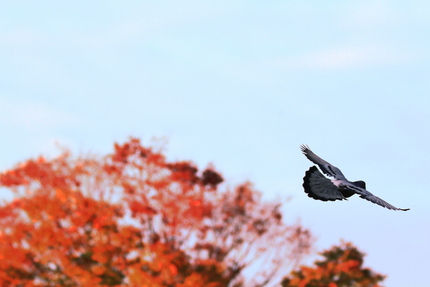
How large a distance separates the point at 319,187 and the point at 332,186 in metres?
0.16

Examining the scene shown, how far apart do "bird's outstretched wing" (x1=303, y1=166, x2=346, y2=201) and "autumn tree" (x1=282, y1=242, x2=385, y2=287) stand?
18.9m

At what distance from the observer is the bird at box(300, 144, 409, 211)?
636 centimetres

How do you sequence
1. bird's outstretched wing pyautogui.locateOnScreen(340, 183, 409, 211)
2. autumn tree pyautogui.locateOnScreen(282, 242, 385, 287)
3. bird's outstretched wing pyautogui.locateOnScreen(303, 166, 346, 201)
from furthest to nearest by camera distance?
1. autumn tree pyautogui.locateOnScreen(282, 242, 385, 287)
2. bird's outstretched wing pyautogui.locateOnScreen(303, 166, 346, 201)
3. bird's outstretched wing pyautogui.locateOnScreen(340, 183, 409, 211)

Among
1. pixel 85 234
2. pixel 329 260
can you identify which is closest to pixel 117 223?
pixel 85 234

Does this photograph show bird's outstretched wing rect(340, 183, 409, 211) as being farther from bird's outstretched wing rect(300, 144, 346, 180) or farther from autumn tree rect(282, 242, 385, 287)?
autumn tree rect(282, 242, 385, 287)

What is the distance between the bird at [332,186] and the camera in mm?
6363

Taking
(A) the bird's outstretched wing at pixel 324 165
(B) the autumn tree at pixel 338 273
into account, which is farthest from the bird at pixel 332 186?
(B) the autumn tree at pixel 338 273

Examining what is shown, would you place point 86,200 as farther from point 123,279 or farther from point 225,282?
point 225,282

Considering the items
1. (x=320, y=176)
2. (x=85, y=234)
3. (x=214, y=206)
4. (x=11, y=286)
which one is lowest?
(x=320, y=176)

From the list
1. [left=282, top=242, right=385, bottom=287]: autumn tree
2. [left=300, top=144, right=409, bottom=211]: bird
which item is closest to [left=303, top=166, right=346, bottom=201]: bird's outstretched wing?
[left=300, top=144, right=409, bottom=211]: bird

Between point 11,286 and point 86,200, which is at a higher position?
point 86,200

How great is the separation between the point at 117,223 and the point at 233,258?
4264 millimetres

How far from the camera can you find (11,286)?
24031 millimetres

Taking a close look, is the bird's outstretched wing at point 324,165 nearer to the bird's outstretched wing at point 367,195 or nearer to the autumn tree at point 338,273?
the bird's outstretched wing at point 367,195
